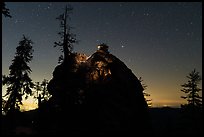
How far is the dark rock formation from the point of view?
2953 centimetres

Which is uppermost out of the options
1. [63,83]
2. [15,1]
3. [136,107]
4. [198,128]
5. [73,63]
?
[73,63]

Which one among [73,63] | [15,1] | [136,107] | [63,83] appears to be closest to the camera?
[15,1]

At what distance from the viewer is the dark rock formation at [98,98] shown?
29527 millimetres

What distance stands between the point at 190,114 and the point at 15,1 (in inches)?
1640

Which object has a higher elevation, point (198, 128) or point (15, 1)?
point (15, 1)

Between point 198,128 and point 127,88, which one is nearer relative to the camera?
point 127,88

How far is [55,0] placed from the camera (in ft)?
39.2

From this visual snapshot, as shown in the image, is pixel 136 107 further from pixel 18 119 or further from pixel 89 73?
pixel 18 119

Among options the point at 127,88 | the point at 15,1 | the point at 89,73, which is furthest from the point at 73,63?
the point at 15,1

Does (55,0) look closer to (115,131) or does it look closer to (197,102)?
(115,131)

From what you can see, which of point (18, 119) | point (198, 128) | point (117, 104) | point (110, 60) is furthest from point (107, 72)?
point (198, 128)

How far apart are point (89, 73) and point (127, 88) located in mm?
7177

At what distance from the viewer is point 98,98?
1549 inches

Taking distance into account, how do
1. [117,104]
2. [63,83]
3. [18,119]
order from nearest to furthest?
[63,83] < [18,119] < [117,104]
